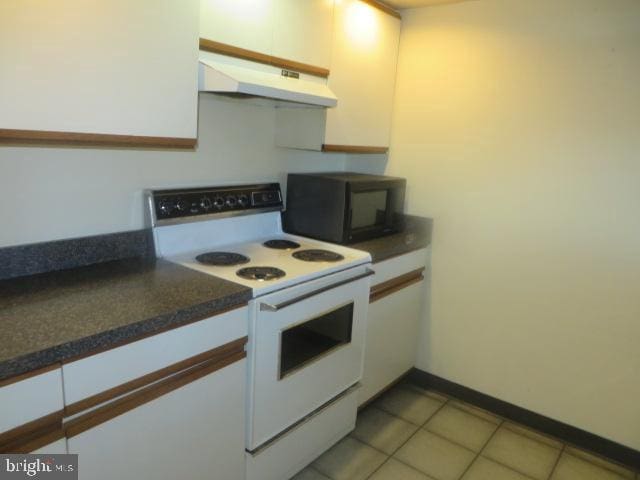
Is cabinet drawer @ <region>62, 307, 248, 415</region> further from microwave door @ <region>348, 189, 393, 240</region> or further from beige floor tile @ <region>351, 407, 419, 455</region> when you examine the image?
beige floor tile @ <region>351, 407, 419, 455</region>

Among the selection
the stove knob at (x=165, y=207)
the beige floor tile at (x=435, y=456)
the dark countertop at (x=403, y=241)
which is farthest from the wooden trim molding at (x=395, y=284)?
the stove knob at (x=165, y=207)

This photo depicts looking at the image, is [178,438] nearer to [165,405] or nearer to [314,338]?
[165,405]

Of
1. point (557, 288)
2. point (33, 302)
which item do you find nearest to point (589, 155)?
point (557, 288)

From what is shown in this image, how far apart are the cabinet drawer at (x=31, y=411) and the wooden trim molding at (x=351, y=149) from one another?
4.96 feet

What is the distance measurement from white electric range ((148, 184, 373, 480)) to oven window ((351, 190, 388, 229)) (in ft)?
0.68

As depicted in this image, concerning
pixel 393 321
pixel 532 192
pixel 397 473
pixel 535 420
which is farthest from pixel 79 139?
pixel 535 420

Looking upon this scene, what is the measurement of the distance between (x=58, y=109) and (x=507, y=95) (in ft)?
6.34

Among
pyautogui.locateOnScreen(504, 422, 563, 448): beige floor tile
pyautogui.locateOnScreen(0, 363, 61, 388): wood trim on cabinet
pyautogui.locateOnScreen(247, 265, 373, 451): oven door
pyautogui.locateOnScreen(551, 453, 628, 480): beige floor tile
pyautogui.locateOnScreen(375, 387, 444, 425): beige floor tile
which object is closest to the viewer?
pyautogui.locateOnScreen(0, 363, 61, 388): wood trim on cabinet

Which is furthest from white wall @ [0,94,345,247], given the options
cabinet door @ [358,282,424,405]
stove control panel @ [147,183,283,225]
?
cabinet door @ [358,282,424,405]

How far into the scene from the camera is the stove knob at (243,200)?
2178 millimetres

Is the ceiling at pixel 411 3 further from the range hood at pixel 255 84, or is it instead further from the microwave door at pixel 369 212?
the microwave door at pixel 369 212

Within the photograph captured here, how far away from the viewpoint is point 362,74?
2.37 meters

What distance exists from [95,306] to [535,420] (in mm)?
2177

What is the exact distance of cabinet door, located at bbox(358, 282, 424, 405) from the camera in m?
2.32
